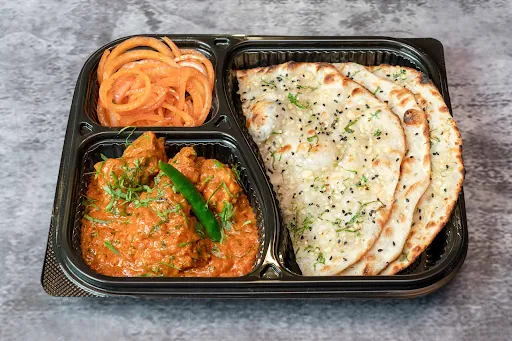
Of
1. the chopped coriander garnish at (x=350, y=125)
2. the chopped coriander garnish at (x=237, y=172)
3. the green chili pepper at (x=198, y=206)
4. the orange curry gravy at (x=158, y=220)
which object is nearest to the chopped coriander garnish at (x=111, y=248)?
the orange curry gravy at (x=158, y=220)

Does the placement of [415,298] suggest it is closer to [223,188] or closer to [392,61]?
[223,188]

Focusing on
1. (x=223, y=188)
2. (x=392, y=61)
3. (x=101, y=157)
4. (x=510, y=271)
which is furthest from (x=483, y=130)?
(x=101, y=157)

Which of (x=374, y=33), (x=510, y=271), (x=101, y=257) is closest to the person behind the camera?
(x=101, y=257)

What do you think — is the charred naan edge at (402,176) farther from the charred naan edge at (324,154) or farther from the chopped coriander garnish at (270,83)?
the chopped coriander garnish at (270,83)

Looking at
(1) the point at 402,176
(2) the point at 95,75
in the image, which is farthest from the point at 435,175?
(2) the point at 95,75

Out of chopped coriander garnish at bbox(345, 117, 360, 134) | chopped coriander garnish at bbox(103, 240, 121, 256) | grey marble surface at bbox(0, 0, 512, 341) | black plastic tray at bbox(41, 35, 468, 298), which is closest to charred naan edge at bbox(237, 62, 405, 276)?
chopped coriander garnish at bbox(345, 117, 360, 134)

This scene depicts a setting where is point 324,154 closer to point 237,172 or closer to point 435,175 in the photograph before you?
point 237,172
